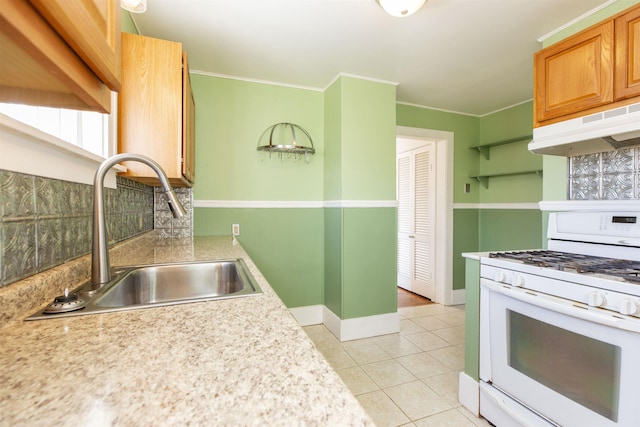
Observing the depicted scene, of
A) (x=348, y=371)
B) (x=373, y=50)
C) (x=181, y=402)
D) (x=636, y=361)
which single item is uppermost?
(x=373, y=50)

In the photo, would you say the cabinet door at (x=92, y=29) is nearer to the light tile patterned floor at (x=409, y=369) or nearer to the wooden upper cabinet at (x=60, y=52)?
the wooden upper cabinet at (x=60, y=52)

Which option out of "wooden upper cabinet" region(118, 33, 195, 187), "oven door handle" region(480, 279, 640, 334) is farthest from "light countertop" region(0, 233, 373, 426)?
"oven door handle" region(480, 279, 640, 334)

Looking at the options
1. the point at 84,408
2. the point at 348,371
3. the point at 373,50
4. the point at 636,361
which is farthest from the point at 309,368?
the point at 373,50

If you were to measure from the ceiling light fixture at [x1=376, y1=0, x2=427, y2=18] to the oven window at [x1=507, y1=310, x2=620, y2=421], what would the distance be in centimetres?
173

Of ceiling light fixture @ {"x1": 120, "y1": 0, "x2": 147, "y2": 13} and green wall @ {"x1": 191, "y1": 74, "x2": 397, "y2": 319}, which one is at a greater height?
ceiling light fixture @ {"x1": 120, "y1": 0, "x2": 147, "y2": 13}

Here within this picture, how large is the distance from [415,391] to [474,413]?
35 cm

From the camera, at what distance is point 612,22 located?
1.48m

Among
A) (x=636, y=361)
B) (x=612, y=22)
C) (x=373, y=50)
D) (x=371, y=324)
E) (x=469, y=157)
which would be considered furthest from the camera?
(x=469, y=157)

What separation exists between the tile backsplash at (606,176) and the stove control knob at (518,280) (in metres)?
0.92

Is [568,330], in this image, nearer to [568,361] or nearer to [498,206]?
[568,361]

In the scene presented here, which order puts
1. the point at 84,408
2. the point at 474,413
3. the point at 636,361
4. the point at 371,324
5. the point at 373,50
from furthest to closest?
the point at 371,324
the point at 373,50
the point at 474,413
the point at 636,361
the point at 84,408

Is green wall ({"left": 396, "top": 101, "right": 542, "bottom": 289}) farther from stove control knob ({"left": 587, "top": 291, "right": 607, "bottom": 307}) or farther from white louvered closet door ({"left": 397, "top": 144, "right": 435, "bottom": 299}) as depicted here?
stove control knob ({"left": 587, "top": 291, "right": 607, "bottom": 307})

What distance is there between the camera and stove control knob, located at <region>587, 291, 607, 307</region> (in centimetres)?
110

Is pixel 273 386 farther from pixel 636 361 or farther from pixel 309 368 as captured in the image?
pixel 636 361
